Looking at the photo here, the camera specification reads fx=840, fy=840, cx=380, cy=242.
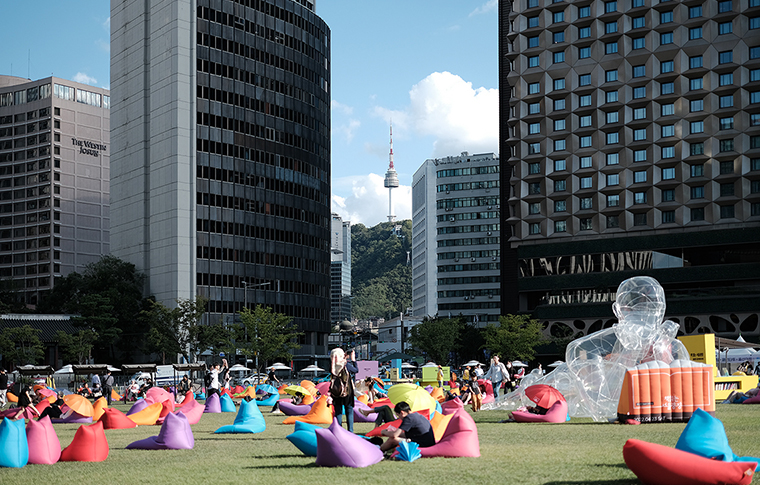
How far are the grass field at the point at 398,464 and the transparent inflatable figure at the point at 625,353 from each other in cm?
301

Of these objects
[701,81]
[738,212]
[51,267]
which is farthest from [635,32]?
[51,267]

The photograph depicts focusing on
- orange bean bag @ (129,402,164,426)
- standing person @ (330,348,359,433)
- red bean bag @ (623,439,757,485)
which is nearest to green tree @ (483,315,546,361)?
orange bean bag @ (129,402,164,426)

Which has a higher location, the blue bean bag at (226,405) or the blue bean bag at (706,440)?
the blue bean bag at (706,440)

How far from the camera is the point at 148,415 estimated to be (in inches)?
960

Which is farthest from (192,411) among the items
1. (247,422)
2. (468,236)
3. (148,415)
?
(468,236)

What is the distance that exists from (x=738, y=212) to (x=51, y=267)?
333 feet

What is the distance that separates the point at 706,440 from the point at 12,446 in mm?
11016

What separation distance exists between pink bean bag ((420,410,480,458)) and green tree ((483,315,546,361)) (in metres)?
63.9

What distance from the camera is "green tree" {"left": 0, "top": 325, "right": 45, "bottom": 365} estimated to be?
7650 centimetres

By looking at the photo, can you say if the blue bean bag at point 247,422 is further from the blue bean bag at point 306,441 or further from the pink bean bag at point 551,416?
the pink bean bag at point 551,416

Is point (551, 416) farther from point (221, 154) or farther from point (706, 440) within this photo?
point (221, 154)

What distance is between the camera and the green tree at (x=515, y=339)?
256 feet

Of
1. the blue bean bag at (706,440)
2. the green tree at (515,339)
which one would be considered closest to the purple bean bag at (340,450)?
the blue bean bag at (706,440)

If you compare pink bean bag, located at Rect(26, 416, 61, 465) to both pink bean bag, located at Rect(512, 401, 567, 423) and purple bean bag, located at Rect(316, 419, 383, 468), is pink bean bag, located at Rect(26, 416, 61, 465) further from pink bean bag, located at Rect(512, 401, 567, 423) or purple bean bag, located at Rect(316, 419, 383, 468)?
pink bean bag, located at Rect(512, 401, 567, 423)
